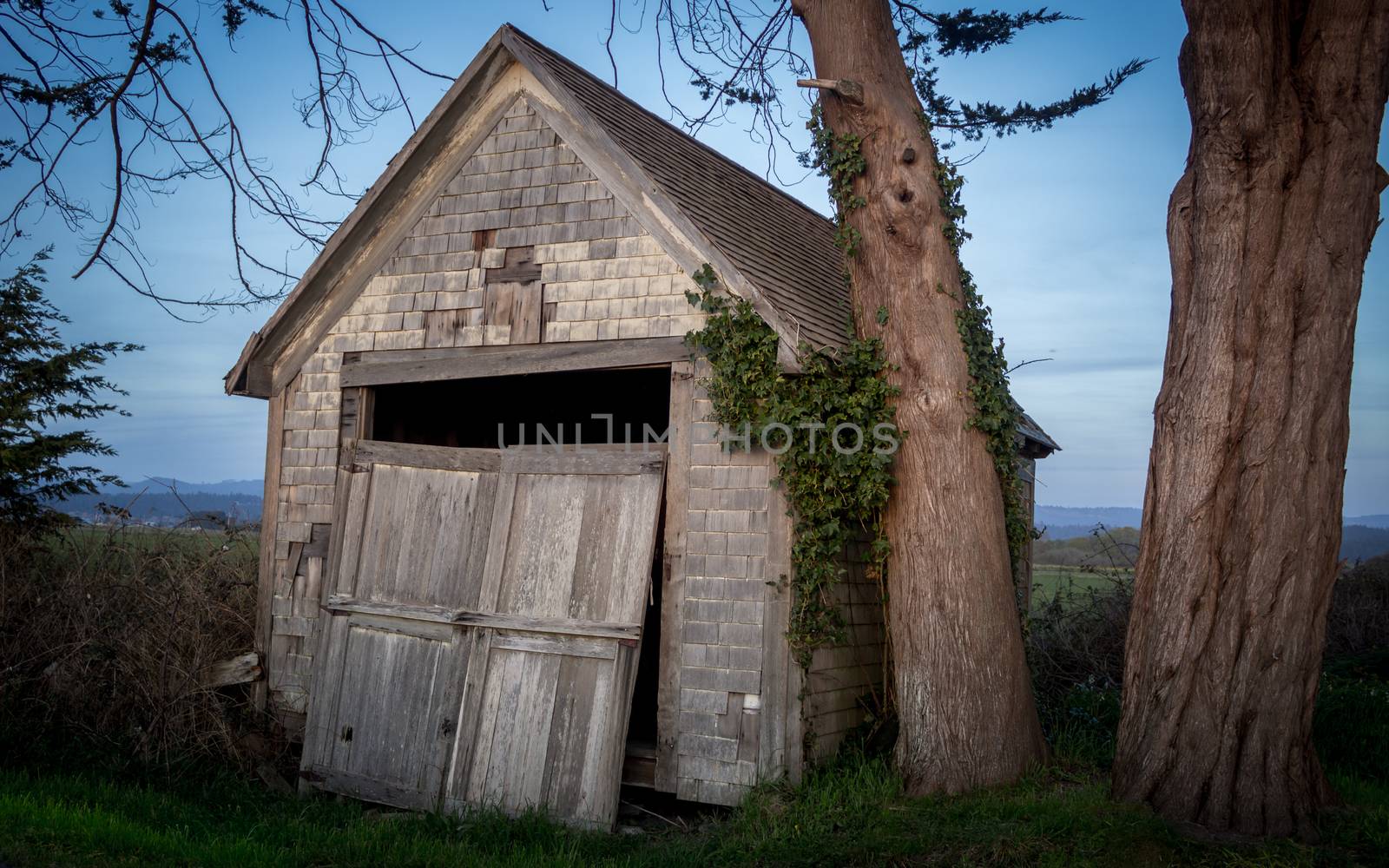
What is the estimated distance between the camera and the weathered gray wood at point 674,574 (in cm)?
775

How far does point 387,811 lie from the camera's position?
8.69 meters

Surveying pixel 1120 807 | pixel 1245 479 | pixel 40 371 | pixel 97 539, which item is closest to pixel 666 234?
pixel 1245 479

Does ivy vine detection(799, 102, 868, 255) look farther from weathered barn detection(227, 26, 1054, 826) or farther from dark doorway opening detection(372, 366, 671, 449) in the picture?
dark doorway opening detection(372, 366, 671, 449)

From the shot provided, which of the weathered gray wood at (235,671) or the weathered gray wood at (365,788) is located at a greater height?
the weathered gray wood at (235,671)

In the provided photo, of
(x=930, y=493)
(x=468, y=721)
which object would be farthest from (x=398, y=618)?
(x=930, y=493)

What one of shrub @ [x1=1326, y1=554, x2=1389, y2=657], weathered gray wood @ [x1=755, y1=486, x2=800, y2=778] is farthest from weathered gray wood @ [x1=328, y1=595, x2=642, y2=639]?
shrub @ [x1=1326, y1=554, x2=1389, y2=657]

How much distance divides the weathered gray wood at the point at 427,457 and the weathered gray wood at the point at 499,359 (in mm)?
600

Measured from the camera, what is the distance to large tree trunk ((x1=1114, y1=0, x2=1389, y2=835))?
20.5 feet

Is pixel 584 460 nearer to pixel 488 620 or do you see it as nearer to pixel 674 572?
pixel 674 572

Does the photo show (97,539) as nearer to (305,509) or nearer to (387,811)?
(305,509)

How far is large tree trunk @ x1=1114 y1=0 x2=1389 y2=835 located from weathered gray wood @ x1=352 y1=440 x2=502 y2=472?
5.13 meters

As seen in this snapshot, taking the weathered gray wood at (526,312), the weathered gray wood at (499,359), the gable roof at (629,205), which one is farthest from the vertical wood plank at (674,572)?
the weathered gray wood at (526,312)

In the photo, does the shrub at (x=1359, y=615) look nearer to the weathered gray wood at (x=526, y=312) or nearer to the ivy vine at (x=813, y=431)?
the ivy vine at (x=813, y=431)

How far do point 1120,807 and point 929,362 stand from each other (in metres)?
3.10
